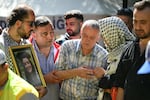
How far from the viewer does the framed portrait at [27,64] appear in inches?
145

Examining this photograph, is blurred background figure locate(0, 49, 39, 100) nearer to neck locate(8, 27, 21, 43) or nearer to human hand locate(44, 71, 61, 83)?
neck locate(8, 27, 21, 43)

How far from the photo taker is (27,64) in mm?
3734

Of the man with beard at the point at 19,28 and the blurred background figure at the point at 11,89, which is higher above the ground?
the man with beard at the point at 19,28

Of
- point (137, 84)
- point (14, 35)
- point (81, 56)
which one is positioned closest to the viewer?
point (137, 84)

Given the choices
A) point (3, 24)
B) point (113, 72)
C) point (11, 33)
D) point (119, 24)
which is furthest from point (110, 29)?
point (3, 24)

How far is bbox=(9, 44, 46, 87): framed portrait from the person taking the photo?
369 cm

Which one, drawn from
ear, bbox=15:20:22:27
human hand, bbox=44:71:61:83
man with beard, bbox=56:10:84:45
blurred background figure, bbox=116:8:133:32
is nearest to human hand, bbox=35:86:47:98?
human hand, bbox=44:71:61:83

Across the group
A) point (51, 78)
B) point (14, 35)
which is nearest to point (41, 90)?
point (51, 78)

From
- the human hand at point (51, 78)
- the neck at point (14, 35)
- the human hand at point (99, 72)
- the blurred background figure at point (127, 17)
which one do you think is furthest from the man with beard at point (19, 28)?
the blurred background figure at point (127, 17)

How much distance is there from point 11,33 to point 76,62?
0.70 meters

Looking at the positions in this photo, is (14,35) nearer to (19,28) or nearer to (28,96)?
(19,28)

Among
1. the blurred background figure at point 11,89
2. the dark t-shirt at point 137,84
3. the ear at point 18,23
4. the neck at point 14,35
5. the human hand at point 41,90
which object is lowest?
the human hand at point 41,90

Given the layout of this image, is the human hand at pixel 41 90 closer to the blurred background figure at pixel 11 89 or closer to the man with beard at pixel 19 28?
the man with beard at pixel 19 28

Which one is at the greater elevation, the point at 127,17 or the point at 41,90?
the point at 127,17
